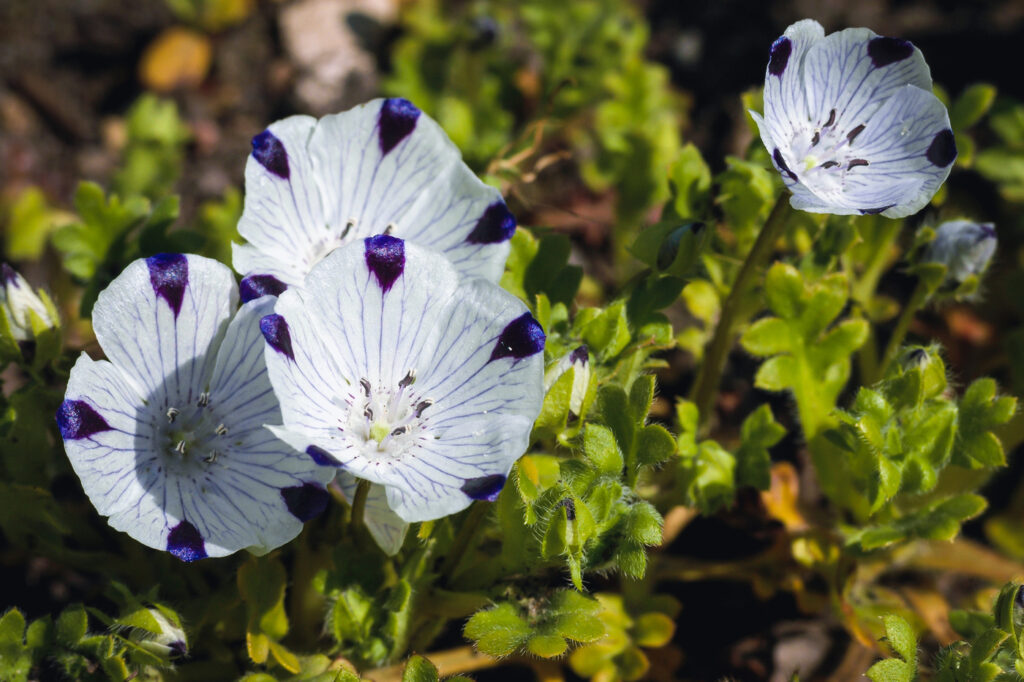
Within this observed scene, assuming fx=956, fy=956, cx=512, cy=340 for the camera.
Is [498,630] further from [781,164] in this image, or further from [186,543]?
[781,164]

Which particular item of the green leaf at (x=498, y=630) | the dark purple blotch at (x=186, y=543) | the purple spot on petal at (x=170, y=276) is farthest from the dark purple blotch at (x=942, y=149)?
the dark purple blotch at (x=186, y=543)

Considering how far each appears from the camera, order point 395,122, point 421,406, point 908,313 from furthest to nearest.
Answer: point 908,313, point 395,122, point 421,406

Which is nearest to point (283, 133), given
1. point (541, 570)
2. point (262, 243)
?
point (262, 243)

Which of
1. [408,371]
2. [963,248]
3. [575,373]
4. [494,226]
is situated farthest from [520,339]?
[963,248]

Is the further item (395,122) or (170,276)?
(395,122)

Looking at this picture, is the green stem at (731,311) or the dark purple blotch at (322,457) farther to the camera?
the green stem at (731,311)

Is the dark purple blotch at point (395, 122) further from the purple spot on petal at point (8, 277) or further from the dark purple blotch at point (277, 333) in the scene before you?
the purple spot on petal at point (8, 277)
